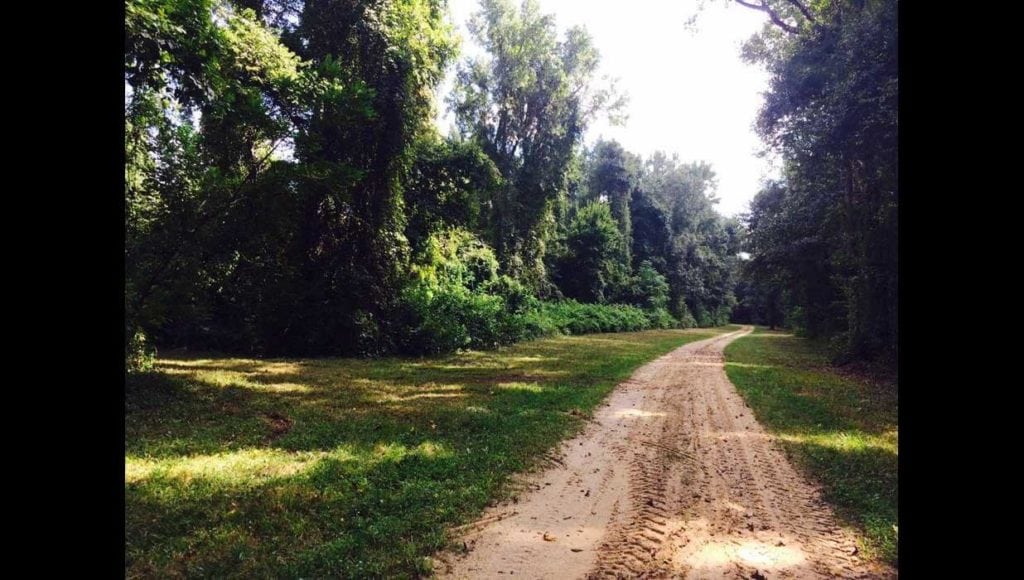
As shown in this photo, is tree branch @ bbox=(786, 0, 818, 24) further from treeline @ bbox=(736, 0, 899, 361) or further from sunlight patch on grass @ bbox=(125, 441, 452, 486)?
sunlight patch on grass @ bbox=(125, 441, 452, 486)

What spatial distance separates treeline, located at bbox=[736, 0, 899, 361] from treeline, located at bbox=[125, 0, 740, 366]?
10358mm

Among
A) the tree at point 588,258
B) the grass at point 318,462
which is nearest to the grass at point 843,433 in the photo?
the grass at point 318,462

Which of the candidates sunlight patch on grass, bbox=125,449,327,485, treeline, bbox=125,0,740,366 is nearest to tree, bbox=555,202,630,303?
treeline, bbox=125,0,740,366

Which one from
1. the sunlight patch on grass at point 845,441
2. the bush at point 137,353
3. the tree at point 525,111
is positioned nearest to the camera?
the sunlight patch on grass at point 845,441

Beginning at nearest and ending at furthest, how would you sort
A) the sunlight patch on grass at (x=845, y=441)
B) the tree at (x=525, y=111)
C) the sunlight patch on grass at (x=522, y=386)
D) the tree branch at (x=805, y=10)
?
the sunlight patch on grass at (x=845, y=441), the sunlight patch on grass at (x=522, y=386), the tree branch at (x=805, y=10), the tree at (x=525, y=111)

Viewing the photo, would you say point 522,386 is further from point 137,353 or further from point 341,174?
point 137,353

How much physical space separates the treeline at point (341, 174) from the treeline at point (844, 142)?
10.4 m

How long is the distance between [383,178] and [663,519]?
14249 millimetres

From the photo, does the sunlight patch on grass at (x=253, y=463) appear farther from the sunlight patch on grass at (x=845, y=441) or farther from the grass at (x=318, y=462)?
the sunlight patch on grass at (x=845, y=441)

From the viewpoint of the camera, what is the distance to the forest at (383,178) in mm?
9305

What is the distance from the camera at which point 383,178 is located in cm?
1636

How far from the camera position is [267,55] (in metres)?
10.1
